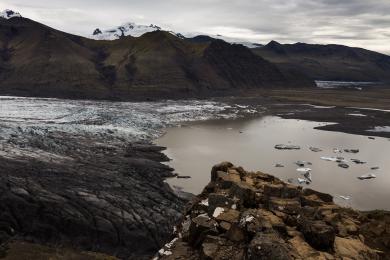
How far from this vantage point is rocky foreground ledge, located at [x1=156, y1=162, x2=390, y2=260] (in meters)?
13.6

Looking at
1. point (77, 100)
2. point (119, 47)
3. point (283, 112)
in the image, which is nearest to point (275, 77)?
point (119, 47)

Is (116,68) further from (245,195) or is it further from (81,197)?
(245,195)

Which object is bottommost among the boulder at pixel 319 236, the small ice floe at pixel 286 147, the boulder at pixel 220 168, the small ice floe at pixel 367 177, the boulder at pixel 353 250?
the small ice floe at pixel 367 177

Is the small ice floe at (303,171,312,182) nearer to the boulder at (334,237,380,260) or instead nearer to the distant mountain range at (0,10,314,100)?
the boulder at (334,237,380,260)

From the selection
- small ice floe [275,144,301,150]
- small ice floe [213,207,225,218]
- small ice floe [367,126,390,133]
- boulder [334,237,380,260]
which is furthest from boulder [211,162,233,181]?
small ice floe [367,126,390,133]

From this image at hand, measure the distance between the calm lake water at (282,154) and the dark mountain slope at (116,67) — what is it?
63.1 m

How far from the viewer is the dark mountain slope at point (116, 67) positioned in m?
144

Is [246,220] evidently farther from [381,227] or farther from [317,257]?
[381,227]

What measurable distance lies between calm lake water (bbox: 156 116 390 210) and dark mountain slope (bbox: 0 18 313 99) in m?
63.1

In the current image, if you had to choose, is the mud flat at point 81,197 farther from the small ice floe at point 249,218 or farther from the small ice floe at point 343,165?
the small ice floe at point 343,165

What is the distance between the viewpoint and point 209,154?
193 ft

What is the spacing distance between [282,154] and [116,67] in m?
116

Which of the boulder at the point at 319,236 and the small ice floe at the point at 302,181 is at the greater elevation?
the boulder at the point at 319,236

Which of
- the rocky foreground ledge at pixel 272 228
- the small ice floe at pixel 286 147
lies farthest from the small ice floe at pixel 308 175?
the rocky foreground ledge at pixel 272 228
